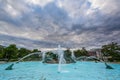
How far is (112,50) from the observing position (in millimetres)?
84312

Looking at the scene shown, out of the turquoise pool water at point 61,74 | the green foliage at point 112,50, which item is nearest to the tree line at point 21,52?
the green foliage at point 112,50

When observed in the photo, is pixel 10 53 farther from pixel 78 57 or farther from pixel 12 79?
pixel 12 79

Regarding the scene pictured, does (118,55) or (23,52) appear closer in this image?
(118,55)

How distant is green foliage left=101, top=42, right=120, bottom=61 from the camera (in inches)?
3165

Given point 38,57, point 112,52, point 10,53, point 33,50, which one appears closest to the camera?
point 10,53

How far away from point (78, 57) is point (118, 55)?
30142mm

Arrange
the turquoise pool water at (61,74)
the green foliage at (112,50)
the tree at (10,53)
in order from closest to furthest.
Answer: the turquoise pool water at (61,74), the tree at (10,53), the green foliage at (112,50)

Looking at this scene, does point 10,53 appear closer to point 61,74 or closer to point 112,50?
point 112,50

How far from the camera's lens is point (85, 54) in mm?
109375

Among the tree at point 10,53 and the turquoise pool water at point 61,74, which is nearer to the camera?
the turquoise pool water at point 61,74

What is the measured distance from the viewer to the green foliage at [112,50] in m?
80.4

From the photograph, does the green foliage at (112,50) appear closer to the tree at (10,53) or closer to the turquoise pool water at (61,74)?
the tree at (10,53)

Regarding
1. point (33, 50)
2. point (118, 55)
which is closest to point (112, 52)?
point (118, 55)

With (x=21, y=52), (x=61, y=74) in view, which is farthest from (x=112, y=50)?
(x=61, y=74)
